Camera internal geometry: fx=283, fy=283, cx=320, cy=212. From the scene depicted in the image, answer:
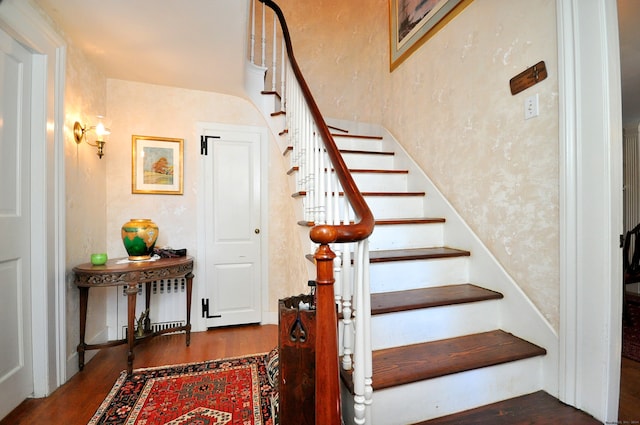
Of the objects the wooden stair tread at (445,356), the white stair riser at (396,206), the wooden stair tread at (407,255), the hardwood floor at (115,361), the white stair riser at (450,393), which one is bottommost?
the hardwood floor at (115,361)

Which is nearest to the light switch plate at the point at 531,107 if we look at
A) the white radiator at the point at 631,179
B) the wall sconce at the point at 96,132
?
the wall sconce at the point at 96,132

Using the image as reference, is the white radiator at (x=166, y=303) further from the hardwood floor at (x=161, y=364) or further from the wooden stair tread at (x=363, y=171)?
the wooden stair tread at (x=363, y=171)

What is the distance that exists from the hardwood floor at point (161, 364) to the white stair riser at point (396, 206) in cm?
131

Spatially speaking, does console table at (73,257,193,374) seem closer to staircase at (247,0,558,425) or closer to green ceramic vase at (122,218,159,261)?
green ceramic vase at (122,218,159,261)

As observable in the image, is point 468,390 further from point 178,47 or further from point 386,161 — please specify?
point 178,47

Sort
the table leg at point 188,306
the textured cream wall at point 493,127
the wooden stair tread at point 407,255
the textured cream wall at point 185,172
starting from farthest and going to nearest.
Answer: the textured cream wall at point 185,172
the table leg at point 188,306
the wooden stair tread at point 407,255
the textured cream wall at point 493,127

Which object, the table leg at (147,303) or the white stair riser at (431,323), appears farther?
the table leg at (147,303)

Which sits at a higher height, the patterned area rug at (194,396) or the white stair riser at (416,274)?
the white stair riser at (416,274)

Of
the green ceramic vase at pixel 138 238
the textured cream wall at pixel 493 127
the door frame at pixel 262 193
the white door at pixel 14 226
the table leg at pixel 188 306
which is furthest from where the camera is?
the door frame at pixel 262 193

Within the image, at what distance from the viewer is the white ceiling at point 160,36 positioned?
171 centimetres

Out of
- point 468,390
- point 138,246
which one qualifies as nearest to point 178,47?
point 138,246

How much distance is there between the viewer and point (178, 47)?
6.97 ft

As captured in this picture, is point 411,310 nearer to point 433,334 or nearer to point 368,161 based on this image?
point 433,334

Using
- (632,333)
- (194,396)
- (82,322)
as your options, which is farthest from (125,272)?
(632,333)
